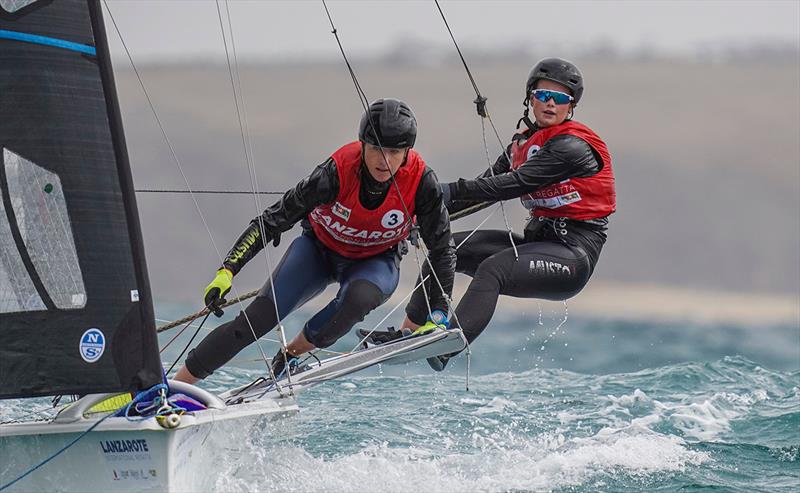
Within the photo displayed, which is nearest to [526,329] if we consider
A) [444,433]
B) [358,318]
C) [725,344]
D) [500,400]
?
[725,344]

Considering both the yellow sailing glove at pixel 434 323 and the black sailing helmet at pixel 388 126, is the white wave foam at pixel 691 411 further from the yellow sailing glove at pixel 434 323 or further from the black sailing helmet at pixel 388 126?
the black sailing helmet at pixel 388 126

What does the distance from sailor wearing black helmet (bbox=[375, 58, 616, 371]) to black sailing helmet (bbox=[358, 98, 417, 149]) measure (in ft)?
1.71

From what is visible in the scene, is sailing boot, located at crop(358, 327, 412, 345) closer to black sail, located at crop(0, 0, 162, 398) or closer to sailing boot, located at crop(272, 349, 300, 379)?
sailing boot, located at crop(272, 349, 300, 379)

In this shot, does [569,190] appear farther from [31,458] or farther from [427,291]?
[31,458]

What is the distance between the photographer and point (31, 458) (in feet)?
12.5

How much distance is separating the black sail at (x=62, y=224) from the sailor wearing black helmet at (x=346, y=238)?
1.68ft

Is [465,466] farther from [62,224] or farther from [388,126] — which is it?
[62,224]

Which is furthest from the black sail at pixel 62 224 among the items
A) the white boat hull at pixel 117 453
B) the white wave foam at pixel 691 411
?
the white wave foam at pixel 691 411

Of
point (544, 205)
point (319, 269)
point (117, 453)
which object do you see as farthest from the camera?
point (544, 205)

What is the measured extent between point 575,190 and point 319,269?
113cm

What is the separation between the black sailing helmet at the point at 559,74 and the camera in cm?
503

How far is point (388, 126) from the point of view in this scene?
4.30m

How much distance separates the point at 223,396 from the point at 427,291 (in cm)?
92

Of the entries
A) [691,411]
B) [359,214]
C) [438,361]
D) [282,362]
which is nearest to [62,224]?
[359,214]
